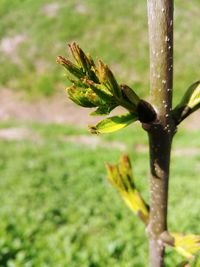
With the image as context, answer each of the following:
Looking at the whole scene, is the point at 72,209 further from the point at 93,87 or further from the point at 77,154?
the point at 77,154

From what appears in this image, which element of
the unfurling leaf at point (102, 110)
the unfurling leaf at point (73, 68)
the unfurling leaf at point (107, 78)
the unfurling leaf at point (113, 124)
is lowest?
the unfurling leaf at point (113, 124)

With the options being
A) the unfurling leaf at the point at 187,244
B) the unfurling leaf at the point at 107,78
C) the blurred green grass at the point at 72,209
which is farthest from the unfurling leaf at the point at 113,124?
the blurred green grass at the point at 72,209

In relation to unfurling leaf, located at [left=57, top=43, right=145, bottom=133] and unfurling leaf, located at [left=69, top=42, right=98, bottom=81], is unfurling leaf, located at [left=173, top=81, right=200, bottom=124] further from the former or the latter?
unfurling leaf, located at [left=69, top=42, right=98, bottom=81]

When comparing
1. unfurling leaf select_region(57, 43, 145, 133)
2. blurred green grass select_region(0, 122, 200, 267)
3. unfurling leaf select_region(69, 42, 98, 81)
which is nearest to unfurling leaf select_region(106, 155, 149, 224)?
unfurling leaf select_region(57, 43, 145, 133)

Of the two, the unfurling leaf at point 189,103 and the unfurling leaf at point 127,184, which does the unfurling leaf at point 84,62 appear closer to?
the unfurling leaf at point 189,103

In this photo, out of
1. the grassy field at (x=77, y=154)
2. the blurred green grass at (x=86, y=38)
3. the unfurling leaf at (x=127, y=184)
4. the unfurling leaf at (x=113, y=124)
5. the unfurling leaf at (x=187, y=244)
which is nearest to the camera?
the unfurling leaf at (x=113, y=124)

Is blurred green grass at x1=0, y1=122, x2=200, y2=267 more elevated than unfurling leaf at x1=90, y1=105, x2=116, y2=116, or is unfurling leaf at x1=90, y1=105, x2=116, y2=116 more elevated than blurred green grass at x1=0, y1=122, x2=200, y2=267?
unfurling leaf at x1=90, y1=105, x2=116, y2=116
